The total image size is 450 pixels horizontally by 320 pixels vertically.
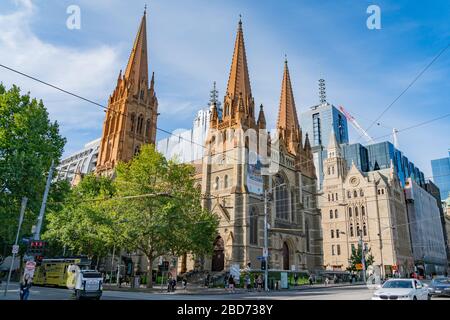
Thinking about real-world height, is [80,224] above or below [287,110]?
below

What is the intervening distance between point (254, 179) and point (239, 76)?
17.2m

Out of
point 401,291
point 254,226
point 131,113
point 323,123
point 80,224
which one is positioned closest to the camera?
point 401,291

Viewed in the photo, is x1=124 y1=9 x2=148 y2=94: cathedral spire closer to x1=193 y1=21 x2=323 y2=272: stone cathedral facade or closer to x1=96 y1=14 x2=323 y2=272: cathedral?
x1=96 y1=14 x2=323 y2=272: cathedral

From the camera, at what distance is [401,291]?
13.1 meters

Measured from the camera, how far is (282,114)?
60.8m

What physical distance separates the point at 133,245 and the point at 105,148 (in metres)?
37.8

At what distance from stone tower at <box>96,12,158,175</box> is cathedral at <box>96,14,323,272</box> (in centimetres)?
18

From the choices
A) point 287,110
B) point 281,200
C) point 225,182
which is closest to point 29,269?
point 225,182

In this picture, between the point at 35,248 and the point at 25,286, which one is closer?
the point at 25,286

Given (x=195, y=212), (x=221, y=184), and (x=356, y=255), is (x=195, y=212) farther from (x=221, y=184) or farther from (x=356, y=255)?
(x=356, y=255)

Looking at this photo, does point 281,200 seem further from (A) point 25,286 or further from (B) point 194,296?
(A) point 25,286

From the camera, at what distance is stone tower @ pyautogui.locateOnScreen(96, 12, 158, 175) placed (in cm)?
6081

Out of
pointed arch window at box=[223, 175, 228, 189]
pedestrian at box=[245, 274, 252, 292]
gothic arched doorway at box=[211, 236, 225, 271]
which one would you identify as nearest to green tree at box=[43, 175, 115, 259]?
pedestrian at box=[245, 274, 252, 292]
